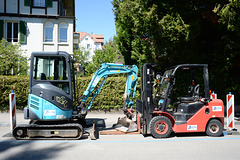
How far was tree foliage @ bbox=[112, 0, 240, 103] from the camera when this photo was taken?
9.91 meters

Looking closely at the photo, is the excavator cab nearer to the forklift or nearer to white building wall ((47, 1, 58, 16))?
the forklift

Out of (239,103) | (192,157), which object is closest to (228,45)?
(239,103)

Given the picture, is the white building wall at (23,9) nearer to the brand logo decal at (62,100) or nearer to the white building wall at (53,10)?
the white building wall at (53,10)

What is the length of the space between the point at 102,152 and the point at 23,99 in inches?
319

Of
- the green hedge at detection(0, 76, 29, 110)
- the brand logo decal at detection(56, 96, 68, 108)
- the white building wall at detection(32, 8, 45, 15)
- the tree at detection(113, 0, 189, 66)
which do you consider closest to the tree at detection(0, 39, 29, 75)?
the green hedge at detection(0, 76, 29, 110)

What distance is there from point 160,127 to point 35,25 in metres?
16.8

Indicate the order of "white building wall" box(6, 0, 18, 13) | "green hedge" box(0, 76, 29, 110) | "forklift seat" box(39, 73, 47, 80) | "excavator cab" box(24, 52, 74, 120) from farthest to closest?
1. "white building wall" box(6, 0, 18, 13)
2. "green hedge" box(0, 76, 29, 110)
3. "forklift seat" box(39, 73, 47, 80)
4. "excavator cab" box(24, 52, 74, 120)

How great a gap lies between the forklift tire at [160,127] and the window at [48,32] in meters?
16.1

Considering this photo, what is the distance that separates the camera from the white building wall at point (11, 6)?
62.8 feet

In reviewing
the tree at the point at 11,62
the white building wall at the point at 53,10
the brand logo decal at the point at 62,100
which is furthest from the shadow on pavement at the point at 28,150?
the white building wall at the point at 53,10

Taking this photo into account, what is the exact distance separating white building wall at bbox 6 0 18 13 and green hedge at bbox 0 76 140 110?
10.2 meters

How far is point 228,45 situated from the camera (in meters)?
11.6

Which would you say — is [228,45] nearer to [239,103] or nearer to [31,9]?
[239,103]

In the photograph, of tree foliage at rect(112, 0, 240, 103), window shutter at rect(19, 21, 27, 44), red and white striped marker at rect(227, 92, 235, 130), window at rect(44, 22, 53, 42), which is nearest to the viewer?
red and white striped marker at rect(227, 92, 235, 130)
